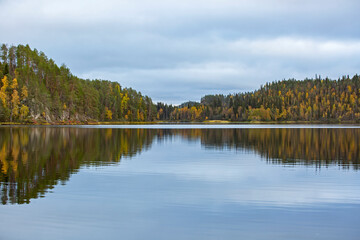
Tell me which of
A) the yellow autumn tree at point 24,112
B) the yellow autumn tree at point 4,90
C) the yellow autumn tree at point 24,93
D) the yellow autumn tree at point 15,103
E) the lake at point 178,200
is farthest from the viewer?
Result: the yellow autumn tree at point 24,93

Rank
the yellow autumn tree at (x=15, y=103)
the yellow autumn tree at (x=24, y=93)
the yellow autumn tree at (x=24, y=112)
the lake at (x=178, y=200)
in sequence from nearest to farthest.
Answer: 1. the lake at (x=178, y=200)
2. the yellow autumn tree at (x=15, y=103)
3. the yellow autumn tree at (x=24, y=112)
4. the yellow autumn tree at (x=24, y=93)

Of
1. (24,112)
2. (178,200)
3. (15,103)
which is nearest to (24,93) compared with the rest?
(15,103)

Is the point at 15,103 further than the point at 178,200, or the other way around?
the point at 15,103

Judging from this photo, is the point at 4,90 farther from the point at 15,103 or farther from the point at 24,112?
the point at 24,112

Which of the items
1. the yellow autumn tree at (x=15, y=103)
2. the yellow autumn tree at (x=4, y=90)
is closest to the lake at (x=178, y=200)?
the yellow autumn tree at (x=4, y=90)

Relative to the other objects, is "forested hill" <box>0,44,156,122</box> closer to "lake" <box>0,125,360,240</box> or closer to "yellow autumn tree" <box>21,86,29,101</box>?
"yellow autumn tree" <box>21,86,29,101</box>

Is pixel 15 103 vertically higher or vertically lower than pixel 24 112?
higher

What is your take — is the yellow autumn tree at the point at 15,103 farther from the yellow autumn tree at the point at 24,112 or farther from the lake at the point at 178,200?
the lake at the point at 178,200

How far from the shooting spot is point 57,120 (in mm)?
162625

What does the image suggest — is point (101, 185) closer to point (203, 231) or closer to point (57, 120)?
point (203, 231)


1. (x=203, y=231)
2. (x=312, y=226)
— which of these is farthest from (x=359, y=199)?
(x=203, y=231)

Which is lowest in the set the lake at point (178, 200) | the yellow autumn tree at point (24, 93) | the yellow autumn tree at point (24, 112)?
the lake at point (178, 200)

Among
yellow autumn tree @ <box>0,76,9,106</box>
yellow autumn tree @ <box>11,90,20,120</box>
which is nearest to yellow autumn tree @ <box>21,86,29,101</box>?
yellow autumn tree @ <box>11,90,20,120</box>

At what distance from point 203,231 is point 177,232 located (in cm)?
82
